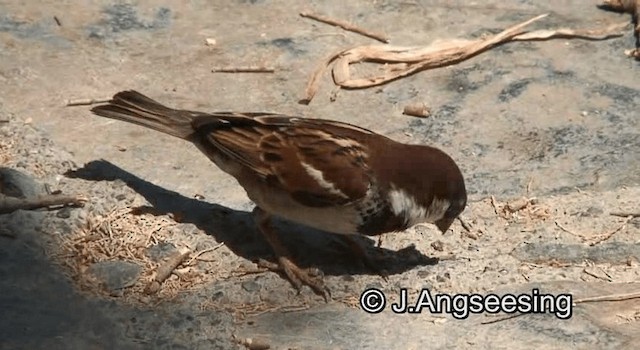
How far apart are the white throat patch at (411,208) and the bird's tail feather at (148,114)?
3.61ft

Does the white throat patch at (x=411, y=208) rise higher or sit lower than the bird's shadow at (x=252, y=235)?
higher

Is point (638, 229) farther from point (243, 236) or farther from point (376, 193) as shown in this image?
point (243, 236)

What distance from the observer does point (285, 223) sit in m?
5.87

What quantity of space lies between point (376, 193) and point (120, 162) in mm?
1565

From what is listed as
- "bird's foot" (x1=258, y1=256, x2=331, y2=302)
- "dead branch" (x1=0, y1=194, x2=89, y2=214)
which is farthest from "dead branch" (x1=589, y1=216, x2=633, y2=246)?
"dead branch" (x1=0, y1=194, x2=89, y2=214)

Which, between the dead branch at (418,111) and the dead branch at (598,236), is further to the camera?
the dead branch at (418,111)

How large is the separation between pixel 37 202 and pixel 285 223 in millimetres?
1197

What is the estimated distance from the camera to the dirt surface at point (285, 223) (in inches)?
193

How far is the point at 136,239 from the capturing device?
546 centimetres

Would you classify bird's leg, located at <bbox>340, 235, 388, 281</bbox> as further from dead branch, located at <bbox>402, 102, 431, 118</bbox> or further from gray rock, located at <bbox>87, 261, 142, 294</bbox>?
dead branch, located at <bbox>402, 102, 431, 118</bbox>

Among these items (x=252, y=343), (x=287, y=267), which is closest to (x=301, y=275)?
(x=287, y=267)
